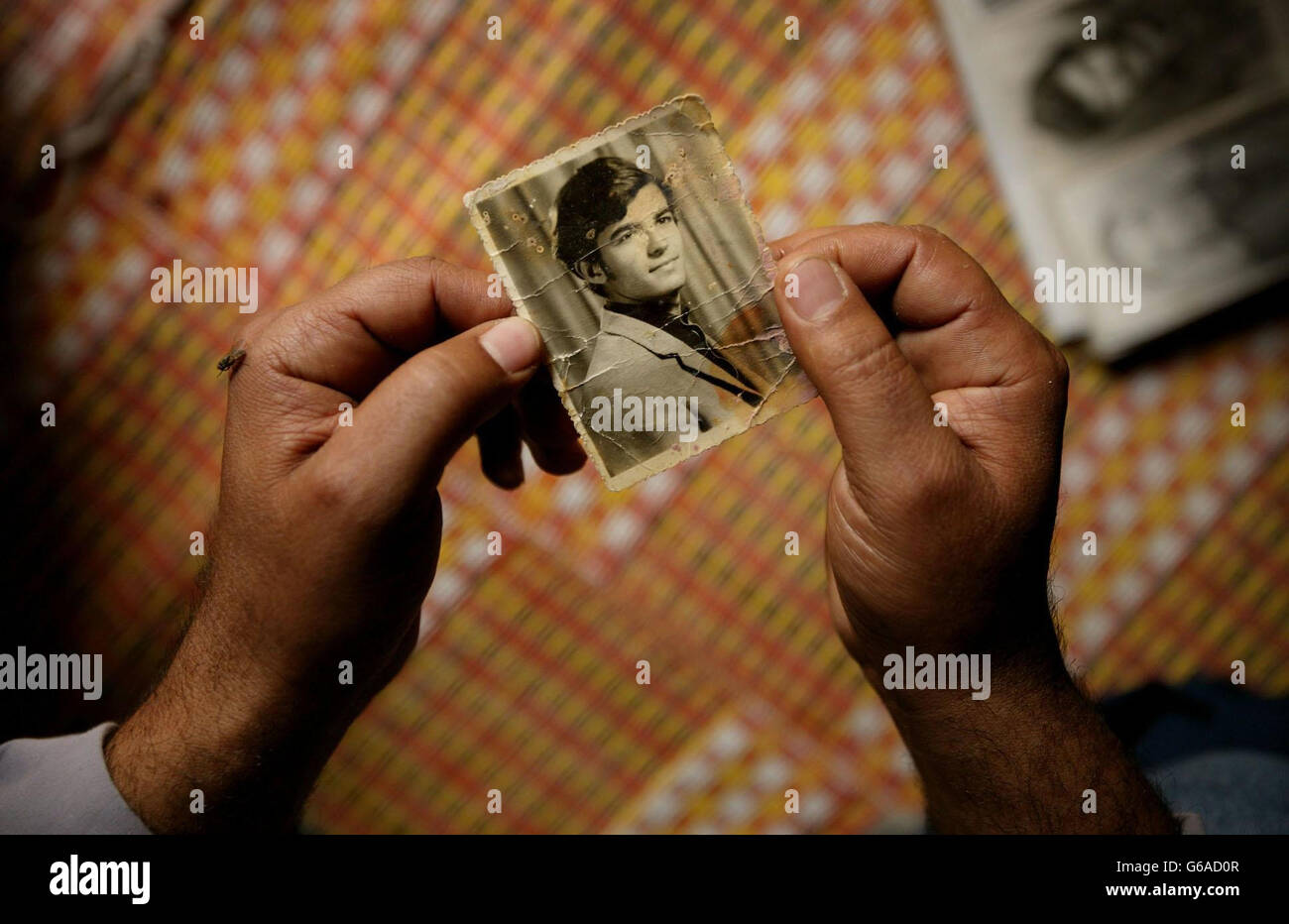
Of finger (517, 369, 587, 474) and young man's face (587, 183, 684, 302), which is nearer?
young man's face (587, 183, 684, 302)

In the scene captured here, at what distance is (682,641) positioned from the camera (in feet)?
4.96

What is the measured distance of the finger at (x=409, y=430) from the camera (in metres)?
0.75

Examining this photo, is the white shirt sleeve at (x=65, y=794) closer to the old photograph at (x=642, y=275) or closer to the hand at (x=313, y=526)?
the hand at (x=313, y=526)

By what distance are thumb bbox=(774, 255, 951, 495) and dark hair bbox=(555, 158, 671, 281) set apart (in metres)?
0.20

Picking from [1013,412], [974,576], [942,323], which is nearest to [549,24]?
[942,323]

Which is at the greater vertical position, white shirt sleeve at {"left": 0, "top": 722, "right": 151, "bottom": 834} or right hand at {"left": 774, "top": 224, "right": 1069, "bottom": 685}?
right hand at {"left": 774, "top": 224, "right": 1069, "bottom": 685}

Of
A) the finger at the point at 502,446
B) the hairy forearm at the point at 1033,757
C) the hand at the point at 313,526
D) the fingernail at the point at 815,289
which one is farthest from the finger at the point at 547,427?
the hairy forearm at the point at 1033,757

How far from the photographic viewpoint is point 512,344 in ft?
2.66

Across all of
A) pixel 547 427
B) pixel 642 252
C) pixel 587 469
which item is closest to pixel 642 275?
pixel 642 252

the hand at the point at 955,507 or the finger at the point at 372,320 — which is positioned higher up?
the finger at the point at 372,320

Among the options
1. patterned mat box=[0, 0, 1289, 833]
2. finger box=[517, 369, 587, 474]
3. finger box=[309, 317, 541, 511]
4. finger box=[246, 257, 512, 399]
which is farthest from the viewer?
patterned mat box=[0, 0, 1289, 833]

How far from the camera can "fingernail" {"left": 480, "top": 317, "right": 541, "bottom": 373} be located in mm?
805

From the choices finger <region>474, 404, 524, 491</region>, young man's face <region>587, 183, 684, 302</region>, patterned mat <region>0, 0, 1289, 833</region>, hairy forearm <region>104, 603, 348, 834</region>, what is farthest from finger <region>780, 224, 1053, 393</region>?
hairy forearm <region>104, 603, 348, 834</region>

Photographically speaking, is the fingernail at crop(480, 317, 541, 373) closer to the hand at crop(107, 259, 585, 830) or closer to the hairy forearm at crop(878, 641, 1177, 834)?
the hand at crop(107, 259, 585, 830)
